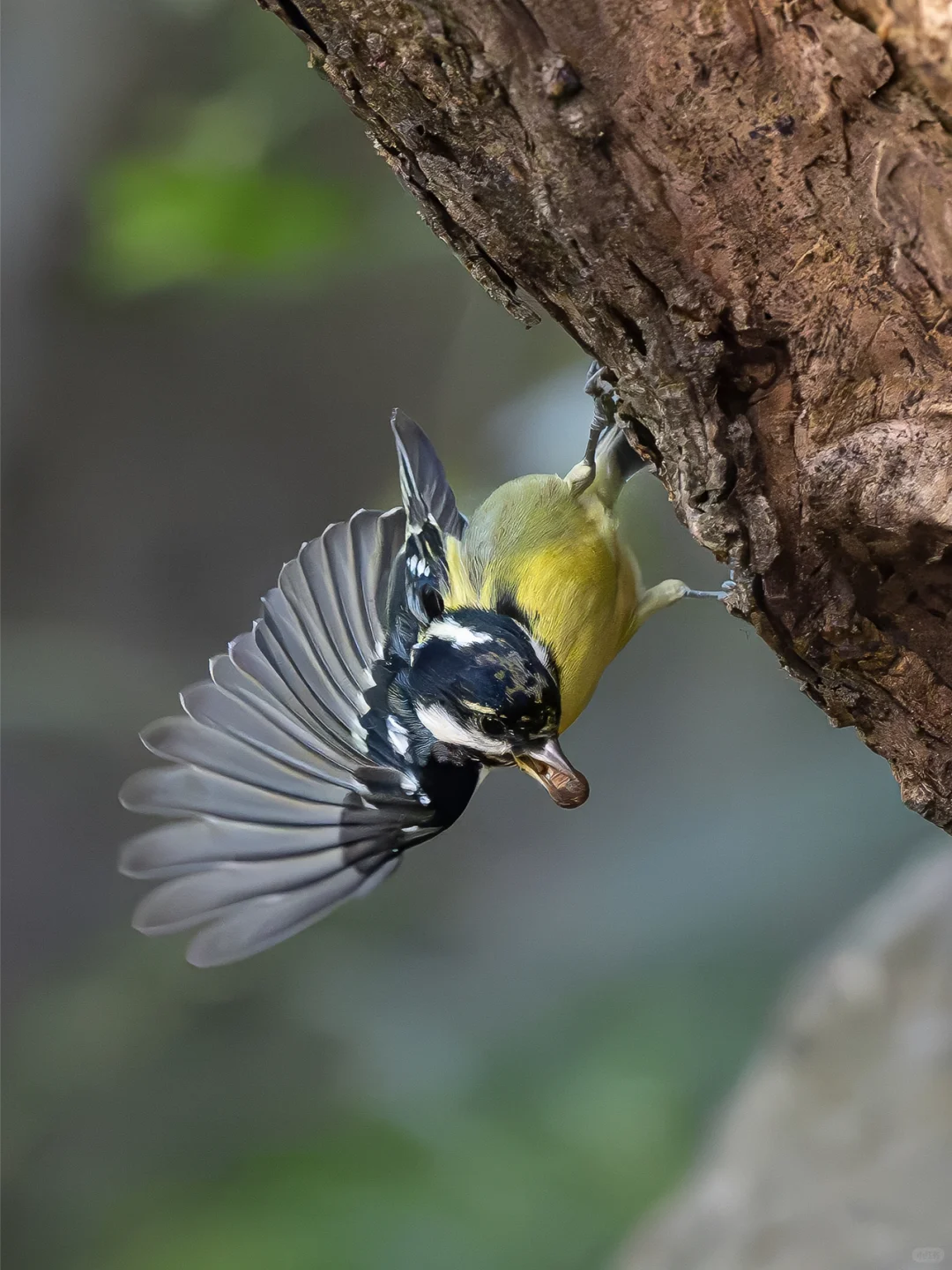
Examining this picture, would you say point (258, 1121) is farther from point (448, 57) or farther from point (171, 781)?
point (448, 57)

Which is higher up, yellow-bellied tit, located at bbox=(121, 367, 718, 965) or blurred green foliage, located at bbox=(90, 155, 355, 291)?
blurred green foliage, located at bbox=(90, 155, 355, 291)

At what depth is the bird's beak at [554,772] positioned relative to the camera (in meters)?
1.05

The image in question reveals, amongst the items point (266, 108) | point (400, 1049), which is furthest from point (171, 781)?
point (400, 1049)

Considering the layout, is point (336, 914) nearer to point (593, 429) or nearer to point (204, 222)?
point (204, 222)

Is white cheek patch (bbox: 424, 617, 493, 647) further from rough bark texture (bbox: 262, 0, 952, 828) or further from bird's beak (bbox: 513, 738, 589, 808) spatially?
rough bark texture (bbox: 262, 0, 952, 828)

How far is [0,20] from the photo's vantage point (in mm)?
2020

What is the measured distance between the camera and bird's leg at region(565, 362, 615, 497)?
42.4 inches

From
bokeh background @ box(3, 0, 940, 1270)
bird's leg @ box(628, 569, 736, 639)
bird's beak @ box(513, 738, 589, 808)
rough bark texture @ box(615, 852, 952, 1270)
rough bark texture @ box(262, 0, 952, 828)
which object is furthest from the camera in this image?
bokeh background @ box(3, 0, 940, 1270)

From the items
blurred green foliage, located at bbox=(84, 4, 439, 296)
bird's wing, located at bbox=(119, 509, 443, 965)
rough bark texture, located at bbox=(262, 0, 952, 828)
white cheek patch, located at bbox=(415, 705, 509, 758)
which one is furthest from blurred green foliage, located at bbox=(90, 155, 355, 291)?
rough bark texture, located at bbox=(262, 0, 952, 828)

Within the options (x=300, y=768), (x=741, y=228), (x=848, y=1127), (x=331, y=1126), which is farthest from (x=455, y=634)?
(x=331, y=1126)

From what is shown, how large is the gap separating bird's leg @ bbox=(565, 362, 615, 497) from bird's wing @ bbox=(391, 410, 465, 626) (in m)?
0.20

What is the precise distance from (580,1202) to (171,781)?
167 cm

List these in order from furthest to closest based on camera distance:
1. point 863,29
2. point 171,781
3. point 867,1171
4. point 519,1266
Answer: point 519,1266 < point 867,1171 < point 171,781 < point 863,29

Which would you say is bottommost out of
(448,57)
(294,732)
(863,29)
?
(294,732)
